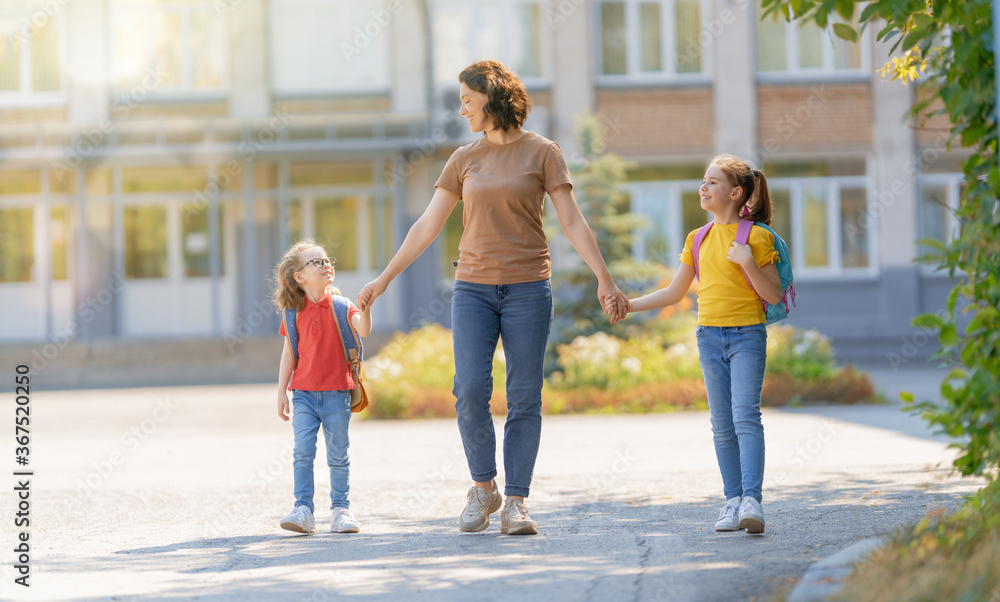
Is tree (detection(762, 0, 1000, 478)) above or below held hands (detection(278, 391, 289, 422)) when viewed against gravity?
above

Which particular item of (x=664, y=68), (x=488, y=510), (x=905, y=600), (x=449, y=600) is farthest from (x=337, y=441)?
(x=664, y=68)

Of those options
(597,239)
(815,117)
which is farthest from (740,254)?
(815,117)

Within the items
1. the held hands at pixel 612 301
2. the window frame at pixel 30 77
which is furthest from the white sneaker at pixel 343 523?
the window frame at pixel 30 77

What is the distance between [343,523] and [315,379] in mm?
702

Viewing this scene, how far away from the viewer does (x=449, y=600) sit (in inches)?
150

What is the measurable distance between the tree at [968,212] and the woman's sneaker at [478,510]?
205 cm

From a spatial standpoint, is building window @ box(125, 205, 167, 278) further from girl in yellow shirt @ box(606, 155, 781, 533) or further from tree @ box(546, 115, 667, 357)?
girl in yellow shirt @ box(606, 155, 781, 533)

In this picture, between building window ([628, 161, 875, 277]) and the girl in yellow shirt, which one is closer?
the girl in yellow shirt

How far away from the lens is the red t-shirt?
17.9 feet

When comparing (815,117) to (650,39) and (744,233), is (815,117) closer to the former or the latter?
(650,39)

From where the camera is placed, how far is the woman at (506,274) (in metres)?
5.10

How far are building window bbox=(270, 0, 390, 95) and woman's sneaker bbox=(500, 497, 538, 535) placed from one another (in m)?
17.6

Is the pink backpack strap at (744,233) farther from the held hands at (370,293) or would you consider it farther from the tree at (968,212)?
the held hands at (370,293)

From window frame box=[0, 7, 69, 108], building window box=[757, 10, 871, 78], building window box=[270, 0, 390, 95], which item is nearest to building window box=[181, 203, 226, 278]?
building window box=[270, 0, 390, 95]
